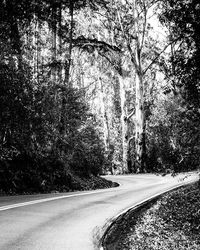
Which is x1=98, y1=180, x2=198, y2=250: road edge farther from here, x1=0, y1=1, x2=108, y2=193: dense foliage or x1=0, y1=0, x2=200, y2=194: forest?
x1=0, y1=1, x2=108, y2=193: dense foliage

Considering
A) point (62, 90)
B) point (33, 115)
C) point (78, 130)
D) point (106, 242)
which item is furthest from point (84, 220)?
point (78, 130)

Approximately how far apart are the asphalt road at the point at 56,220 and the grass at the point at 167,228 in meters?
0.83

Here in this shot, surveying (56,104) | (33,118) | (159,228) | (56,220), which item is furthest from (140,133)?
(56,220)

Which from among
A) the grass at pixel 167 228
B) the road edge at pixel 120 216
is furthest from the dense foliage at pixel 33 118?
the grass at pixel 167 228

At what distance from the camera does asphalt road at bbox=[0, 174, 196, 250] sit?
6969mm

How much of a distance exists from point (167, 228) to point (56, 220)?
3.24 m

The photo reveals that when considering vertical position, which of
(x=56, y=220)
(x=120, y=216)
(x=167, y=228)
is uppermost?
(x=56, y=220)

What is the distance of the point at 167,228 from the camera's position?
33.5ft

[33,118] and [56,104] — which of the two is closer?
[33,118]

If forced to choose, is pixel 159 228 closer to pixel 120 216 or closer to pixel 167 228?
pixel 167 228

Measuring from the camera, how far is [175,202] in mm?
14555

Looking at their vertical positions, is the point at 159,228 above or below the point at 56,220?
below

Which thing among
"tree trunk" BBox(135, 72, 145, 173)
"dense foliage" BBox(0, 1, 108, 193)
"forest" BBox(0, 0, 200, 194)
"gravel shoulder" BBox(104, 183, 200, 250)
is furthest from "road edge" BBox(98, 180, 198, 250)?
"tree trunk" BBox(135, 72, 145, 173)

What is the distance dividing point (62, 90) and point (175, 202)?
8.11 meters
